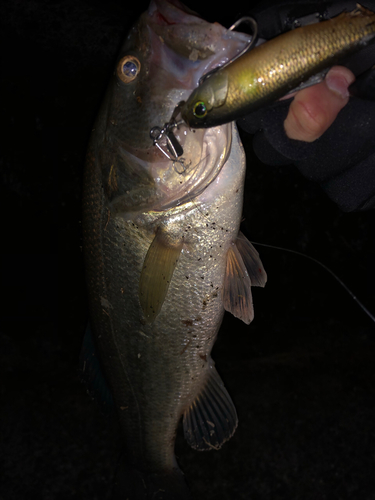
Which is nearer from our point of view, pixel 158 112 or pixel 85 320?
pixel 158 112

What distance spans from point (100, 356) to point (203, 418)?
0.57 metres

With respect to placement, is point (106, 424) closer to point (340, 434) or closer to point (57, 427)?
point (57, 427)

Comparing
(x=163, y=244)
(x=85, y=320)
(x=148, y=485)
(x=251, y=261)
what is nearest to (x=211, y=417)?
(x=148, y=485)

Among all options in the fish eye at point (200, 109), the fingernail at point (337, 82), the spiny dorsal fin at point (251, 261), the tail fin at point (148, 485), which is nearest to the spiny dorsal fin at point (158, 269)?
the spiny dorsal fin at point (251, 261)

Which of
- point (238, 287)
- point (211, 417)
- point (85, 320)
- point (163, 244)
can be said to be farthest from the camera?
point (85, 320)

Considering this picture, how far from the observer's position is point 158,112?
3.25ft

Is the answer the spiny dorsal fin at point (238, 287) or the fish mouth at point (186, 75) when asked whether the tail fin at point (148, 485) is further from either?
the fish mouth at point (186, 75)

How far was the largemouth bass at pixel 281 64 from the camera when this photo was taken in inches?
26.1

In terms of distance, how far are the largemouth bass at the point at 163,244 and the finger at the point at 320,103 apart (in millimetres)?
201

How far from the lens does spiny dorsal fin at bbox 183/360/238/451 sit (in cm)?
151

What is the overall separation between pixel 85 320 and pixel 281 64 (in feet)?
6.99

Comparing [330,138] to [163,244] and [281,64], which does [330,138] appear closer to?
[281,64]

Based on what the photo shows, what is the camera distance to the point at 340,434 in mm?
2180

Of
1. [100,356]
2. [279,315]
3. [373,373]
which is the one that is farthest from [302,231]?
[100,356]
